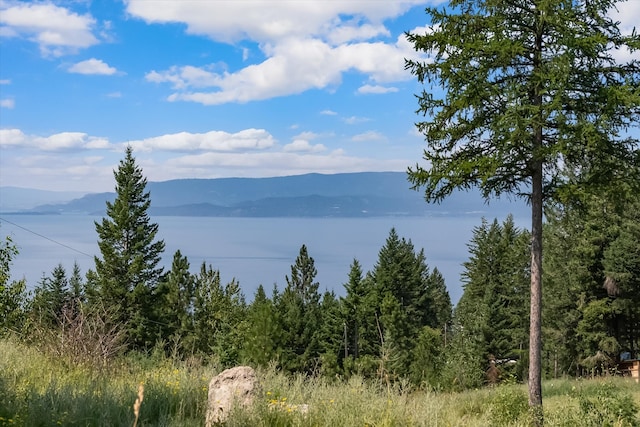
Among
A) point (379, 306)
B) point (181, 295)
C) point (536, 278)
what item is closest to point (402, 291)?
point (379, 306)

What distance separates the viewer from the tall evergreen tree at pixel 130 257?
39031mm

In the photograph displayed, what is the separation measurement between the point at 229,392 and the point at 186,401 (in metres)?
0.77

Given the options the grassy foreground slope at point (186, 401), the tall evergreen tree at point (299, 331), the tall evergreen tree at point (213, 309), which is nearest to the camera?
the grassy foreground slope at point (186, 401)

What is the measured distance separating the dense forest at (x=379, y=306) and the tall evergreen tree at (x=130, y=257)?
9 centimetres

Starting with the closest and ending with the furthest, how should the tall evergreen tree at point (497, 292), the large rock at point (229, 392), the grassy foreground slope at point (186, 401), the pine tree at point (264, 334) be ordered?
1. the grassy foreground slope at point (186, 401)
2. the large rock at point (229, 392)
3. the tall evergreen tree at point (497, 292)
4. the pine tree at point (264, 334)

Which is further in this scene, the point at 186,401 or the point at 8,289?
the point at 8,289

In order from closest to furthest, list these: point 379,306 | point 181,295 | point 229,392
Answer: point 229,392 < point 379,306 < point 181,295

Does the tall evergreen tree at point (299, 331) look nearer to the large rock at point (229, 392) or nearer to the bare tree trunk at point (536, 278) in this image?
the bare tree trunk at point (536, 278)

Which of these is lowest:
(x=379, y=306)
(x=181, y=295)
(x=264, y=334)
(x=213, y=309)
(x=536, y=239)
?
(x=213, y=309)

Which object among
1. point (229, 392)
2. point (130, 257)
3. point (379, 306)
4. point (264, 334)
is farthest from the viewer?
point (379, 306)

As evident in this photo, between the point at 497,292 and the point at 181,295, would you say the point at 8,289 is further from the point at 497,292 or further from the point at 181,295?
the point at 181,295

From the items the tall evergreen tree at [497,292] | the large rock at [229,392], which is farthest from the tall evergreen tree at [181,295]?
the large rock at [229,392]

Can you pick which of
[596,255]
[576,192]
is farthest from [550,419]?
[596,255]

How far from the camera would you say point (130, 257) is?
4003 centimetres
